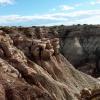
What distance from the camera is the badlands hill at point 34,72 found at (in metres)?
34.2

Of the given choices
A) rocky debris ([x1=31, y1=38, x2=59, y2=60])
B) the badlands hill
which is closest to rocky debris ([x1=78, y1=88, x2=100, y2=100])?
the badlands hill

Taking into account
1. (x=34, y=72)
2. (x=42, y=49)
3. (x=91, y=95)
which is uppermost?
(x=91, y=95)

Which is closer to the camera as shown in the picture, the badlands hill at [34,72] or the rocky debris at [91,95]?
the rocky debris at [91,95]

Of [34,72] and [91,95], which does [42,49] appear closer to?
[34,72]

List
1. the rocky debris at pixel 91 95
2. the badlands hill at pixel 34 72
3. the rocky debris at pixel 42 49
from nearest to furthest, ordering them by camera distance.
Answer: the rocky debris at pixel 91 95
the badlands hill at pixel 34 72
the rocky debris at pixel 42 49

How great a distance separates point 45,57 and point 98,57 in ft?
170

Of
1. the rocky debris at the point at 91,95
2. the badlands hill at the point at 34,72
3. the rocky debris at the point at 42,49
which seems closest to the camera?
the rocky debris at the point at 91,95

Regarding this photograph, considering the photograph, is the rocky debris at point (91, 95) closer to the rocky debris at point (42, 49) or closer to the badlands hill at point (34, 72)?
the badlands hill at point (34, 72)

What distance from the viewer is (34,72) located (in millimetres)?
48250

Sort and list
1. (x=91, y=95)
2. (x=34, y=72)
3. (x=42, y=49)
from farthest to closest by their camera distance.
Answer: (x=42, y=49) → (x=34, y=72) → (x=91, y=95)

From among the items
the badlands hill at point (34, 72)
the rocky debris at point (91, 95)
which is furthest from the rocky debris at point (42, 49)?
the rocky debris at point (91, 95)

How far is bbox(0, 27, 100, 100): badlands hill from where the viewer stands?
112 ft

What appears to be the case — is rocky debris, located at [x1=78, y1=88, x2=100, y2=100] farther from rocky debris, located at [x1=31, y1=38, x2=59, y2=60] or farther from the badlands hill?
rocky debris, located at [x1=31, y1=38, x2=59, y2=60]

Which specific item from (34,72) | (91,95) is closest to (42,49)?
(34,72)
